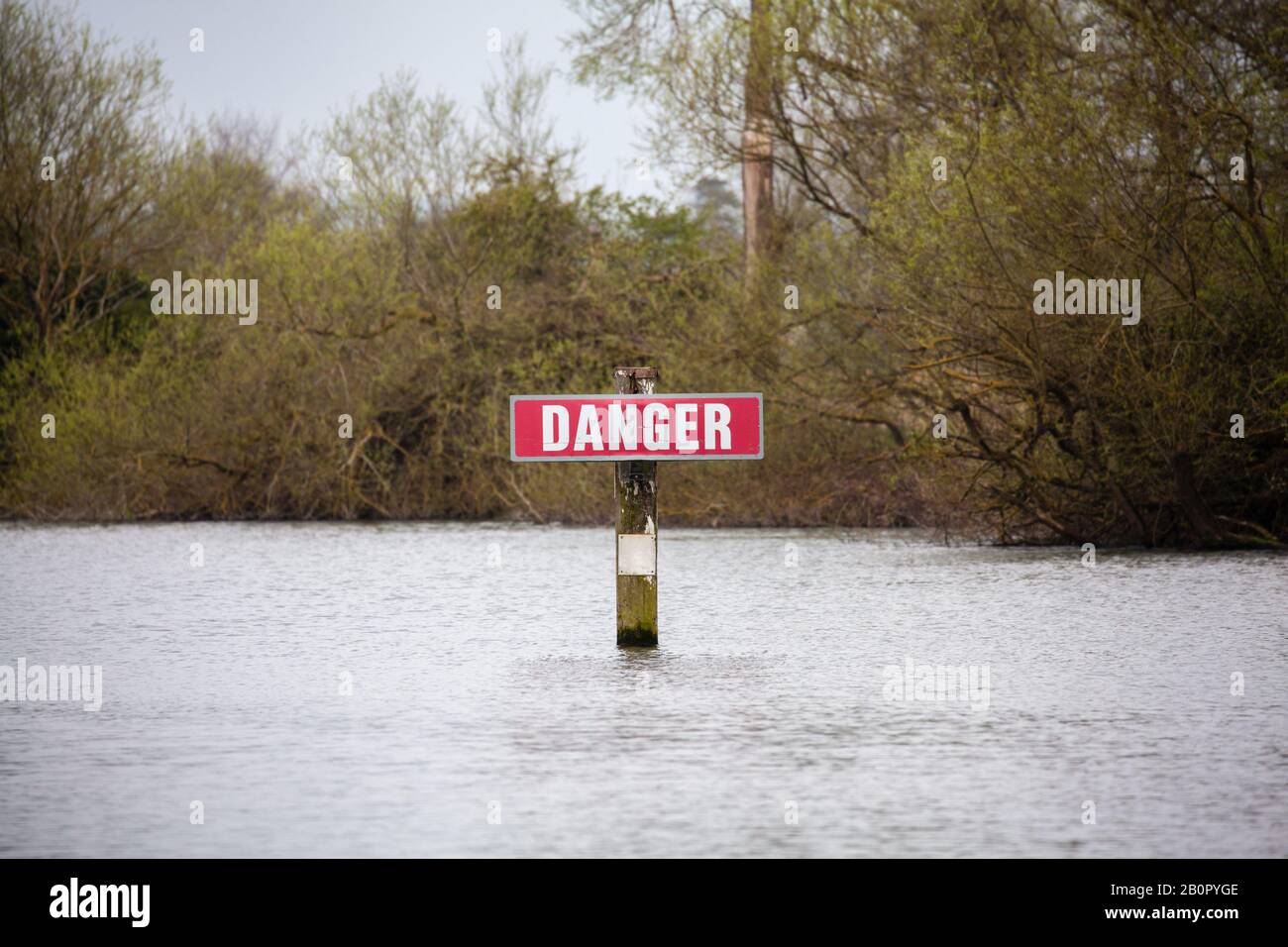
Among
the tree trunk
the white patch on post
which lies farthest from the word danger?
the tree trunk

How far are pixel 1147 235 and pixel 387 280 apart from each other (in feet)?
57.8

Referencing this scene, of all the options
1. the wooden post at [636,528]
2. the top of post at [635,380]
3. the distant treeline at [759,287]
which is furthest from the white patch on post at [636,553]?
the distant treeline at [759,287]

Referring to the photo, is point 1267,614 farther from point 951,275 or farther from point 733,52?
point 733,52

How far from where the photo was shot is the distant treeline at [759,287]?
2373cm

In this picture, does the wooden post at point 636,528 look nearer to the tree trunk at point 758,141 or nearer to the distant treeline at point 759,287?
the distant treeline at point 759,287

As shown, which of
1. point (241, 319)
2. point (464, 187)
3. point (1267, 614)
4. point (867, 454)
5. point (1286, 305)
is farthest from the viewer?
point (464, 187)

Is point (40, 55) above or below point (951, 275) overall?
above

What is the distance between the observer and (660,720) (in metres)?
10.8

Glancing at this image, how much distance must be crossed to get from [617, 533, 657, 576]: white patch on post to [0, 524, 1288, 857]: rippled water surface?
0.63m

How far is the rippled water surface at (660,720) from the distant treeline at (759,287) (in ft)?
13.1

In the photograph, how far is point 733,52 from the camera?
112 feet

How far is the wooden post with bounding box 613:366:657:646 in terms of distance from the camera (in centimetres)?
1418

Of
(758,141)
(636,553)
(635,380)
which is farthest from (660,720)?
(758,141)
